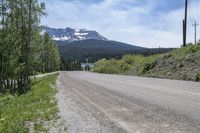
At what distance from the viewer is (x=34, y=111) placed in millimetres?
13789

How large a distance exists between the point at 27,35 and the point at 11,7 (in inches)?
162

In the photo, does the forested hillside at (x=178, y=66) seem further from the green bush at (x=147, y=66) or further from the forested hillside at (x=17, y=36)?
the forested hillside at (x=17, y=36)

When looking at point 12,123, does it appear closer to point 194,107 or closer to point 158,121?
point 158,121

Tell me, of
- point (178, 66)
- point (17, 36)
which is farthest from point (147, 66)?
point (17, 36)

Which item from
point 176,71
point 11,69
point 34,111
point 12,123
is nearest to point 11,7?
point 11,69

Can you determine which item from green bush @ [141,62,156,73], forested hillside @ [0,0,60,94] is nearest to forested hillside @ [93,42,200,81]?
green bush @ [141,62,156,73]

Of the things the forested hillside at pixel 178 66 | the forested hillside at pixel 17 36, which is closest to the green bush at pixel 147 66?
the forested hillside at pixel 178 66

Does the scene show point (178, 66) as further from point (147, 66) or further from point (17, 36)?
point (17, 36)

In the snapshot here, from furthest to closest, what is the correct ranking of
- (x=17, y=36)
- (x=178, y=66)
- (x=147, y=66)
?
(x=147, y=66) < (x=178, y=66) < (x=17, y=36)

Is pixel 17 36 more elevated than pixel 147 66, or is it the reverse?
pixel 17 36

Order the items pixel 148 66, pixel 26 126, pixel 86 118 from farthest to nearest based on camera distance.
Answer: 1. pixel 148 66
2. pixel 86 118
3. pixel 26 126

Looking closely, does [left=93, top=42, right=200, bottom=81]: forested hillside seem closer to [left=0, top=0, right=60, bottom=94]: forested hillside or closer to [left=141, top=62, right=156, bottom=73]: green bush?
[left=141, top=62, right=156, bottom=73]: green bush

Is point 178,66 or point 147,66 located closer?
point 178,66

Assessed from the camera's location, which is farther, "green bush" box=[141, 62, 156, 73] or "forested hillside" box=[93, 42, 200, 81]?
"green bush" box=[141, 62, 156, 73]
